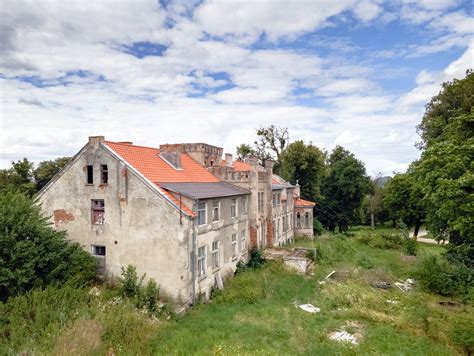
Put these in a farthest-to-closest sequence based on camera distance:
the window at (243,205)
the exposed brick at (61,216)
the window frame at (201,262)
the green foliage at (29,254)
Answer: the window at (243,205) < the exposed brick at (61,216) < the window frame at (201,262) < the green foliage at (29,254)

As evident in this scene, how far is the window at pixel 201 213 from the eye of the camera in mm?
19312

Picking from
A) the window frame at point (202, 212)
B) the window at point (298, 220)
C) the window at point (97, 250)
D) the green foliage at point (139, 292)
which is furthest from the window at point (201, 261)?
the window at point (298, 220)

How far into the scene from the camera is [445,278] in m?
20.5

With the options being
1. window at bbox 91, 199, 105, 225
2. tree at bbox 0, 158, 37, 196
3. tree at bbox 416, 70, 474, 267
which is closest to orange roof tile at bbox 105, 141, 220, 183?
window at bbox 91, 199, 105, 225

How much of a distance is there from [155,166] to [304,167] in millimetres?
29167

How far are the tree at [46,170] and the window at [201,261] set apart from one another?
3712 cm

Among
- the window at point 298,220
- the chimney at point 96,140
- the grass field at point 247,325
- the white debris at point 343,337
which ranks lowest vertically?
the white debris at point 343,337

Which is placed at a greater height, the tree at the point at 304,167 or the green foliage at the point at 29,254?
the tree at the point at 304,167

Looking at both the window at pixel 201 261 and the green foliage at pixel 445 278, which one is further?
the green foliage at pixel 445 278

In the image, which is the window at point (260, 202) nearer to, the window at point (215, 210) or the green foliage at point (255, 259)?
the green foliage at point (255, 259)

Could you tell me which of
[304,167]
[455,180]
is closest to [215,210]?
[455,180]

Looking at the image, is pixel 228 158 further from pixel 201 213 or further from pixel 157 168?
pixel 201 213

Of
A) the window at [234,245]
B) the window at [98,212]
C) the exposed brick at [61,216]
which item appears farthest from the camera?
the window at [234,245]

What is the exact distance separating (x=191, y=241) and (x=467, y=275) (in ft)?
55.3
